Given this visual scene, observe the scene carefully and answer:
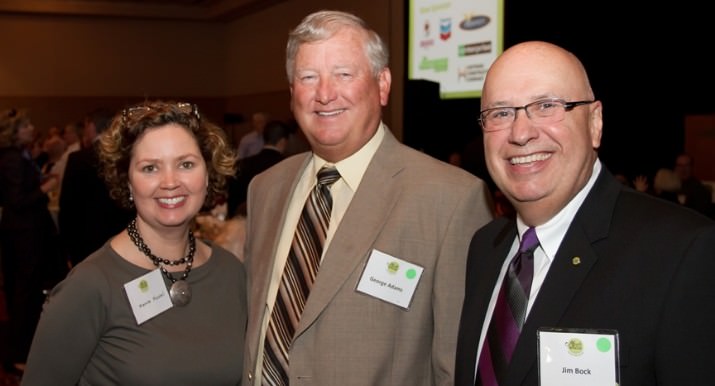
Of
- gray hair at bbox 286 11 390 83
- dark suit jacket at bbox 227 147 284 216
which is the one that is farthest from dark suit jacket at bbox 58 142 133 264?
gray hair at bbox 286 11 390 83

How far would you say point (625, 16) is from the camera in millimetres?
7715

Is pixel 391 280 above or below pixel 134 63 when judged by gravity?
below

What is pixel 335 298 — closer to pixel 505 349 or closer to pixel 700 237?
pixel 505 349

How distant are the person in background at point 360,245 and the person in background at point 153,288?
0.48ft

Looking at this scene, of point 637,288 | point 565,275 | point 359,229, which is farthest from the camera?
point 359,229

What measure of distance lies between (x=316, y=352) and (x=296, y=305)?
0.57ft

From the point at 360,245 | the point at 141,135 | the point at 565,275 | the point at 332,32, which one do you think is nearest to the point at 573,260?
the point at 565,275

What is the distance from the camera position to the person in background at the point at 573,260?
4.74 ft

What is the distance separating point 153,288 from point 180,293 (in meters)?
0.10

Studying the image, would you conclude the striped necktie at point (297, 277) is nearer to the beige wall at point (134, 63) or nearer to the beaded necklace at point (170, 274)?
the beaded necklace at point (170, 274)

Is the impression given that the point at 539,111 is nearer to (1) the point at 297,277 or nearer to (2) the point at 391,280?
(2) the point at 391,280

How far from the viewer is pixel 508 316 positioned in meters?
1.78

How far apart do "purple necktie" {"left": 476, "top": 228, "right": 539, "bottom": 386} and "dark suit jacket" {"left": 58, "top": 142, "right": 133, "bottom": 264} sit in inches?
163

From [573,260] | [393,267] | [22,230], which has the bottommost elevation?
[22,230]
